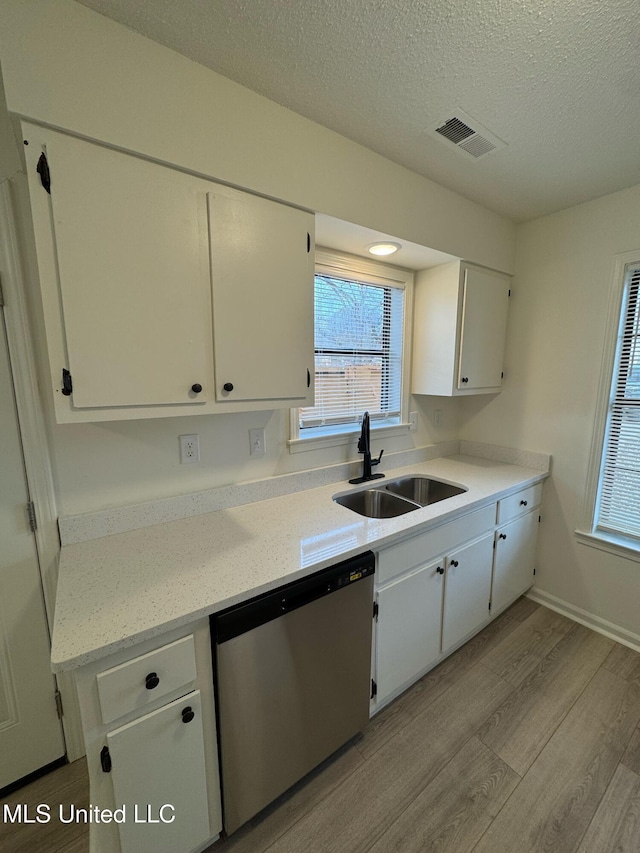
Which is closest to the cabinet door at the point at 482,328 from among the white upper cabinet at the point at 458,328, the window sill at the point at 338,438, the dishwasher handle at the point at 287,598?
the white upper cabinet at the point at 458,328

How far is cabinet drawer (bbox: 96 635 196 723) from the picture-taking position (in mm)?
867

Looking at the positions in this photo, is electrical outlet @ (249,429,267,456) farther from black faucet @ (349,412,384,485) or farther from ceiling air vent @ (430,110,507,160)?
ceiling air vent @ (430,110,507,160)

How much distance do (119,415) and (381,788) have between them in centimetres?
171

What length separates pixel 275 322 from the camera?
4.47ft

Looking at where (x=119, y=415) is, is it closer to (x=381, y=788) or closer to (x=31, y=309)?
(x=31, y=309)

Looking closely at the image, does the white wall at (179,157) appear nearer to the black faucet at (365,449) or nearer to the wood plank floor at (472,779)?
the black faucet at (365,449)

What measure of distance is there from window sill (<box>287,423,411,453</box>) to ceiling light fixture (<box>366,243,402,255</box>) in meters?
1.01

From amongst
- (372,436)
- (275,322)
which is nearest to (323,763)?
(372,436)

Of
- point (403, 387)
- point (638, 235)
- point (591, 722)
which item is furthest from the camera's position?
point (403, 387)

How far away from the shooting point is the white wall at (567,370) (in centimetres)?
204

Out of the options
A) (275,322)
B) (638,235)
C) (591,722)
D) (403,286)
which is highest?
(638,235)

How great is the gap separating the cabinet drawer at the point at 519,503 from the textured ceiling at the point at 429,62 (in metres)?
1.77

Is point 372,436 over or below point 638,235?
below

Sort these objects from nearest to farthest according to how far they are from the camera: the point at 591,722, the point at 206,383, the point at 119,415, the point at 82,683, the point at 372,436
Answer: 1. the point at 82,683
2. the point at 119,415
3. the point at 206,383
4. the point at 591,722
5. the point at 372,436
